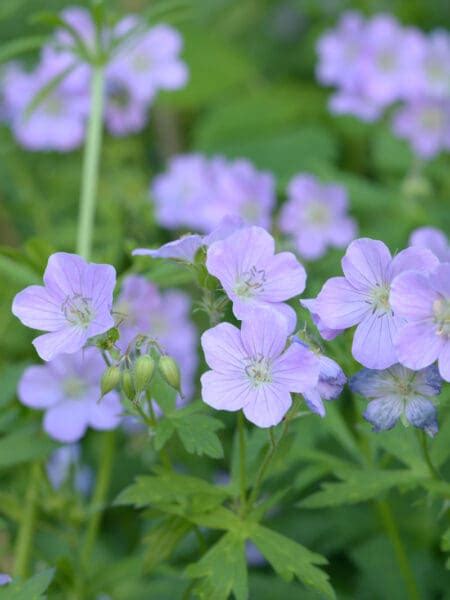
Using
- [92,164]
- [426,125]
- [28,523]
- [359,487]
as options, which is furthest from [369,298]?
[426,125]

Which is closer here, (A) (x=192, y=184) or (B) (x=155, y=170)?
(A) (x=192, y=184)

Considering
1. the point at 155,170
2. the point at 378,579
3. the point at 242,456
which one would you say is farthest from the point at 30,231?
the point at 242,456

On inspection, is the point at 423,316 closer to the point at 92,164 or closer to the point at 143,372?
the point at 143,372

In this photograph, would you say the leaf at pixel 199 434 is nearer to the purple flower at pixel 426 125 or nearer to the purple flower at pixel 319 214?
the purple flower at pixel 319 214

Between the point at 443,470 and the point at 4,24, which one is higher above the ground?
the point at 4,24

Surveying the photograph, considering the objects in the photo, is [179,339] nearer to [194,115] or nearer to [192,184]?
[192,184]

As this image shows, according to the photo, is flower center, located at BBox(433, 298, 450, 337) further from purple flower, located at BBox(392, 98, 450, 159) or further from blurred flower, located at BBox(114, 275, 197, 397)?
purple flower, located at BBox(392, 98, 450, 159)

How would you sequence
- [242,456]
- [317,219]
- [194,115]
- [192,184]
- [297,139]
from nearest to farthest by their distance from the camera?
[242,456] → [317,219] → [192,184] → [297,139] → [194,115]
